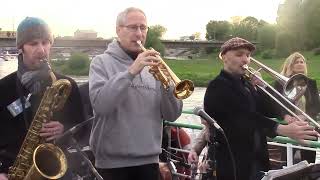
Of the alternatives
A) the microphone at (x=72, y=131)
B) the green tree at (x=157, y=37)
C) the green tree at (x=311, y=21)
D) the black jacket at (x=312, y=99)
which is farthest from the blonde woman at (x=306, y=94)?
the green tree at (x=311, y=21)

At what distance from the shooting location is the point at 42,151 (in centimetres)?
333

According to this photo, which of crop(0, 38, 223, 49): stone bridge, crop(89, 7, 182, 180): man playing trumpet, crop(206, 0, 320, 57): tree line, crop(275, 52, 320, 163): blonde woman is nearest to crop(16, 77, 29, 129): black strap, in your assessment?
crop(89, 7, 182, 180): man playing trumpet

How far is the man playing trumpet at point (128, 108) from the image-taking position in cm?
332

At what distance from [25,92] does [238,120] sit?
1596 mm

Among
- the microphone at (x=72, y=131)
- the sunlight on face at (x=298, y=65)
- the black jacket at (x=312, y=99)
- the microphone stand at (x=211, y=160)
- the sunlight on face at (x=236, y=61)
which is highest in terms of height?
the sunlight on face at (x=236, y=61)

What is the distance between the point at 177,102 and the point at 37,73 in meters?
0.90

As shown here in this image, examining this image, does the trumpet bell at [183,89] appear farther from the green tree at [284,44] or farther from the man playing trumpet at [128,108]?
the green tree at [284,44]

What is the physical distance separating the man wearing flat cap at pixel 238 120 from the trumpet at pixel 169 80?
24.1 inches

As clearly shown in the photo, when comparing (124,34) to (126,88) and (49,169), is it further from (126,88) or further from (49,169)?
(49,169)

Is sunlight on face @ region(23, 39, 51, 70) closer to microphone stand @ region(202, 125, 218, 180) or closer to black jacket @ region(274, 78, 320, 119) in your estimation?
microphone stand @ region(202, 125, 218, 180)

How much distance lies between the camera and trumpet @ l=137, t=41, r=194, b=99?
339cm

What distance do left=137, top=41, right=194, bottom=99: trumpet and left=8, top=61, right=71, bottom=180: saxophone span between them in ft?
1.86

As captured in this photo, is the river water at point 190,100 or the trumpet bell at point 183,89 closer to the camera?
the trumpet bell at point 183,89

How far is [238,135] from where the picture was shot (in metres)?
4.02
